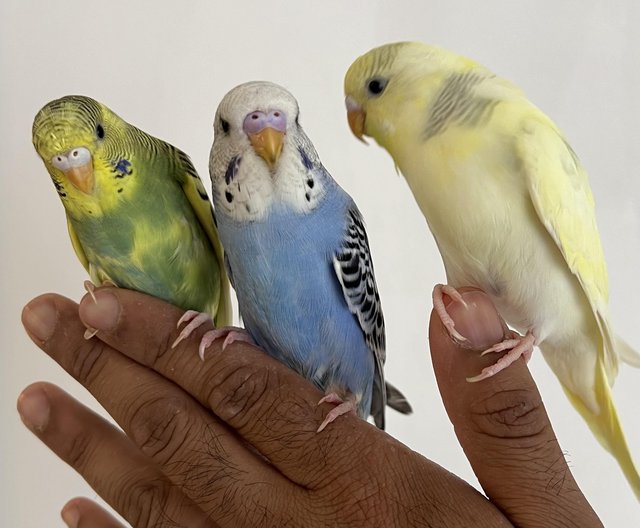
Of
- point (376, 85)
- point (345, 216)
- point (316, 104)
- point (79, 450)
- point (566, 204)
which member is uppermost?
point (316, 104)

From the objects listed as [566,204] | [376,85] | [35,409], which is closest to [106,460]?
[35,409]

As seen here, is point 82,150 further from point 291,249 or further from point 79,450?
point 79,450

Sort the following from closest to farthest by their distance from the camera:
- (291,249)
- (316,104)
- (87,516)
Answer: (291,249) < (87,516) < (316,104)

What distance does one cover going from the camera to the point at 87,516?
168 centimetres

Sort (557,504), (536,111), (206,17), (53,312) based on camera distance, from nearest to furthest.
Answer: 1. (557,504)
2. (536,111)
3. (53,312)
4. (206,17)

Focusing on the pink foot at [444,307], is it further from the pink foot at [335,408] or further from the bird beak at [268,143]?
the bird beak at [268,143]

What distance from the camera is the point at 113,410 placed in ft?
4.13

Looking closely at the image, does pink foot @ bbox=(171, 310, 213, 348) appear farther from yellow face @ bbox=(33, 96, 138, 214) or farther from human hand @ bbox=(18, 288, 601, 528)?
Answer: yellow face @ bbox=(33, 96, 138, 214)

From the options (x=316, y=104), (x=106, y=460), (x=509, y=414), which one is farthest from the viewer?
(x=316, y=104)

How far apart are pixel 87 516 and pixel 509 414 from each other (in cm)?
111

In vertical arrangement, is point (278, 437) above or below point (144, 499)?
above

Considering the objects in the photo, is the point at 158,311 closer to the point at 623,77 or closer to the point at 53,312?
the point at 53,312

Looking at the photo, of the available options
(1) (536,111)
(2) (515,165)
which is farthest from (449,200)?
(1) (536,111)

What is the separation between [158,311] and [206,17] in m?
1.08
